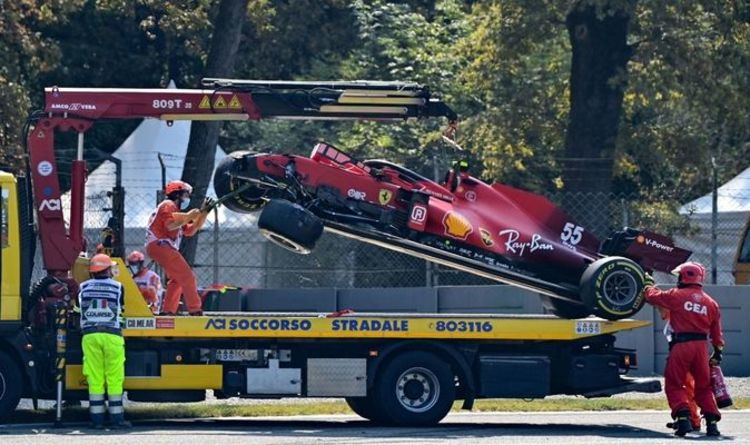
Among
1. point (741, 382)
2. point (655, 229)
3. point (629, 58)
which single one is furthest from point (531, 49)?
point (741, 382)

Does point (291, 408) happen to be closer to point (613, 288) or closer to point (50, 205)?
point (50, 205)

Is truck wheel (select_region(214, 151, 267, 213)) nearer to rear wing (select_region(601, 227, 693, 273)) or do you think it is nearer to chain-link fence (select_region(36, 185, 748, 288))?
rear wing (select_region(601, 227, 693, 273))

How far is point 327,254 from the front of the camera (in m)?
24.7

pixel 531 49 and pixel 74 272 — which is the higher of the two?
pixel 531 49

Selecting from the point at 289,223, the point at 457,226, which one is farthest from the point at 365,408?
the point at 289,223

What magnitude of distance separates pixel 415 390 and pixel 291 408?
107 inches

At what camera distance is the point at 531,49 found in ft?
90.8

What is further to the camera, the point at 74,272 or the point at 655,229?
the point at 655,229

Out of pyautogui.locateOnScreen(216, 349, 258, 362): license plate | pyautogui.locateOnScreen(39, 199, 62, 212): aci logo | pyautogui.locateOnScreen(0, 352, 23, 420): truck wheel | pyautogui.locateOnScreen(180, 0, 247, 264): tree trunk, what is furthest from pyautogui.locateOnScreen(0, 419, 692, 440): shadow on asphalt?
pyautogui.locateOnScreen(180, 0, 247, 264): tree trunk

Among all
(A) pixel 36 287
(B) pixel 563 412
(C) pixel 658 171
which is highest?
(C) pixel 658 171

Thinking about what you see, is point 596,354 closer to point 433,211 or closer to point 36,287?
point 433,211

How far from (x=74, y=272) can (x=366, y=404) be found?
3180 millimetres

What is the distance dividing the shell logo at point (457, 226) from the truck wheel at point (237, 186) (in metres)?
1.85

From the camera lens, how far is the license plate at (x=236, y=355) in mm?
15992
